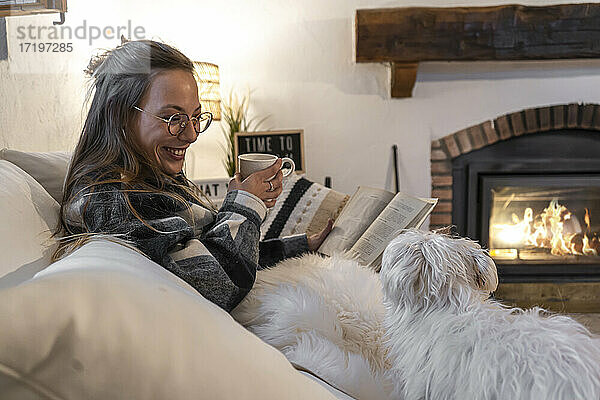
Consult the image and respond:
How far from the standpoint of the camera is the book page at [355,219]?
1.25 m

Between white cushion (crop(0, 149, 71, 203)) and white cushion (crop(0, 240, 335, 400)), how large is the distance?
490 mm

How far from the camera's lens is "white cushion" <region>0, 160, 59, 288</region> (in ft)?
1.65

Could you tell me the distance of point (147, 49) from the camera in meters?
0.83

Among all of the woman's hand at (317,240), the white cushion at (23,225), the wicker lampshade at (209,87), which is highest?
the wicker lampshade at (209,87)

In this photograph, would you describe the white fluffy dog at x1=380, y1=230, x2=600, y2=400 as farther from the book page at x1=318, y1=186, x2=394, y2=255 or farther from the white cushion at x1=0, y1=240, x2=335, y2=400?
the book page at x1=318, y1=186, x2=394, y2=255

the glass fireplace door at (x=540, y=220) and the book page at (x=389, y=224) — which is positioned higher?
the book page at (x=389, y=224)

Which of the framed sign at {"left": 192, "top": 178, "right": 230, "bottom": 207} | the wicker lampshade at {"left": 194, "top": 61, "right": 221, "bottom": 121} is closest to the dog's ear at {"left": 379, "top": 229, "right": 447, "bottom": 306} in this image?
the framed sign at {"left": 192, "top": 178, "right": 230, "bottom": 207}

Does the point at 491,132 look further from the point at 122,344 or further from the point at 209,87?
the point at 122,344

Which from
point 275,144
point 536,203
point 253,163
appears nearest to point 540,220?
point 536,203

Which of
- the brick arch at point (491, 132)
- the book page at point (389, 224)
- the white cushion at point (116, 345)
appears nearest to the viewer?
the white cushion at point (116, 345)

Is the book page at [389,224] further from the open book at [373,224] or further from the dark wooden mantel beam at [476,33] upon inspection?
the dark wooden mantel beam at [476,33]

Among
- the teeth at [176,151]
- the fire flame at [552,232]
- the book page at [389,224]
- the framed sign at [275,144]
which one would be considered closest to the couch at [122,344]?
the teeth at [176,151]

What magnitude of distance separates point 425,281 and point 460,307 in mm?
45

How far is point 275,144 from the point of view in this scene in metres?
2.37
